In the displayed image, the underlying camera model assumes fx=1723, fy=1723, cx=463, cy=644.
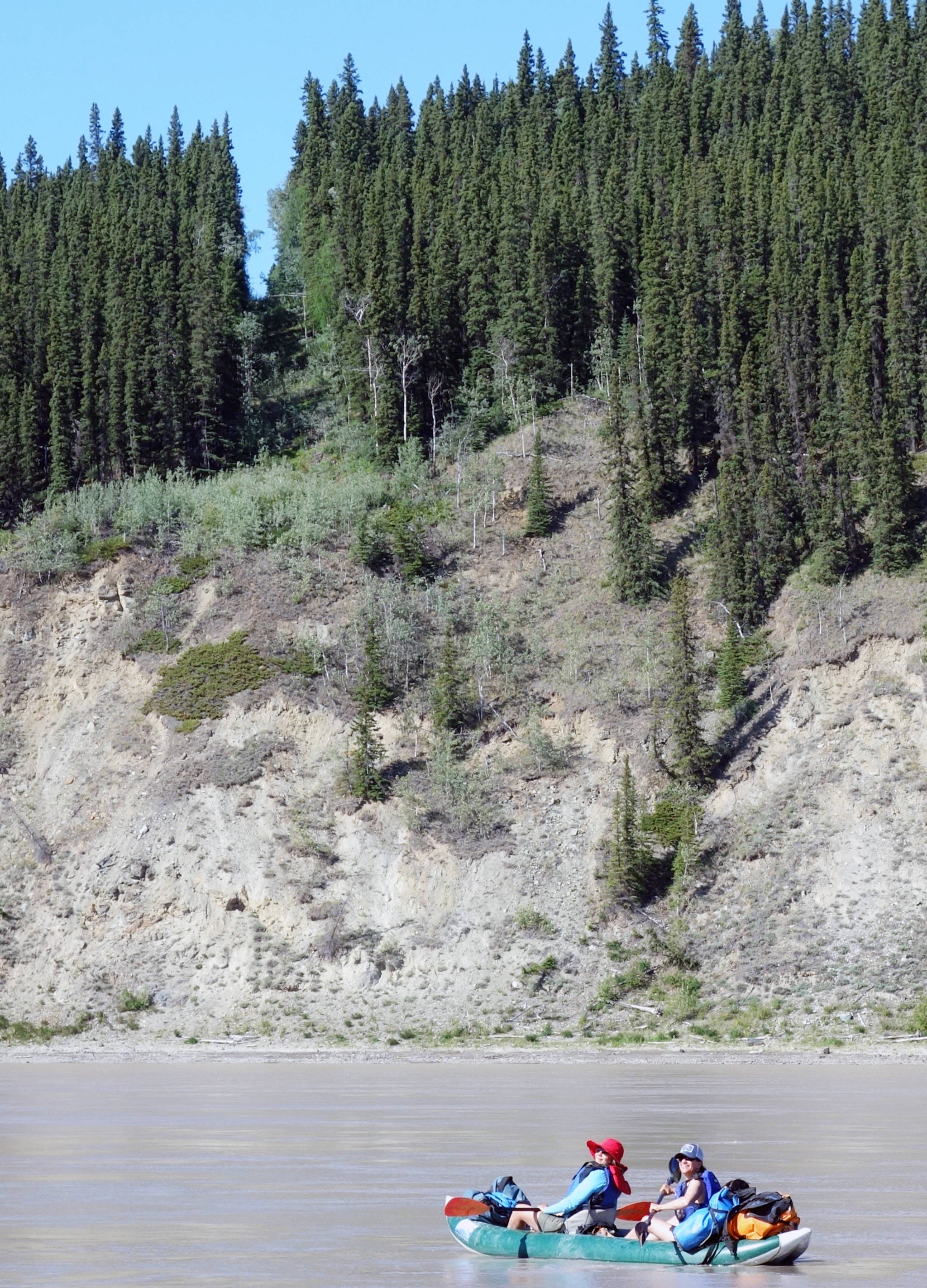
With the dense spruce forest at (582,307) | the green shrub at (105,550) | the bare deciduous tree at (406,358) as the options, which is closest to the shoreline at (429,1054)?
the dense spruce forest at (582,307)

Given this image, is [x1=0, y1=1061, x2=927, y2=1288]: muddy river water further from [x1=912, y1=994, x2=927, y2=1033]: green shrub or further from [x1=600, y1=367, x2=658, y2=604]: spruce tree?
[x1=600, y1=367, x2=658, y2=604]: spruce tree

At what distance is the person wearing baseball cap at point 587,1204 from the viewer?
18047 mm

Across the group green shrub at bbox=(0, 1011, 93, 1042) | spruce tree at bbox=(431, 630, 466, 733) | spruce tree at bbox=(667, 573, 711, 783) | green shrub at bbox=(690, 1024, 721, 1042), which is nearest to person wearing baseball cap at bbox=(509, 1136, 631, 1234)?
green shrub at bbox=(690, 1024, 721, 1042)

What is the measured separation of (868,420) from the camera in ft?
241

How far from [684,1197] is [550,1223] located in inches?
56.6

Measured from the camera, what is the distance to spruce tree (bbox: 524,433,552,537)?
7950cm

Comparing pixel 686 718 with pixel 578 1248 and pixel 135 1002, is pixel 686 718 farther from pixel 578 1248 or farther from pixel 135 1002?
pixel 578 1248

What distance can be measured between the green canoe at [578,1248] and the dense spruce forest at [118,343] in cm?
7230

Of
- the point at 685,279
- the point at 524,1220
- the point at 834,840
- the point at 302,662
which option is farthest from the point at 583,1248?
the point at 685,279

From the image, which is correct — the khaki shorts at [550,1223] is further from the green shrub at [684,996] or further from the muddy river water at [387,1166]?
the green shrub at [684,996]

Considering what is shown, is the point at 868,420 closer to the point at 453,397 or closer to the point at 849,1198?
the point at 453,397

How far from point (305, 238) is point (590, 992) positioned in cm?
7045

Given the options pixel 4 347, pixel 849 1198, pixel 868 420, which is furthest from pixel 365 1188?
pixel 4 347

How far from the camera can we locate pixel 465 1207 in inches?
708
